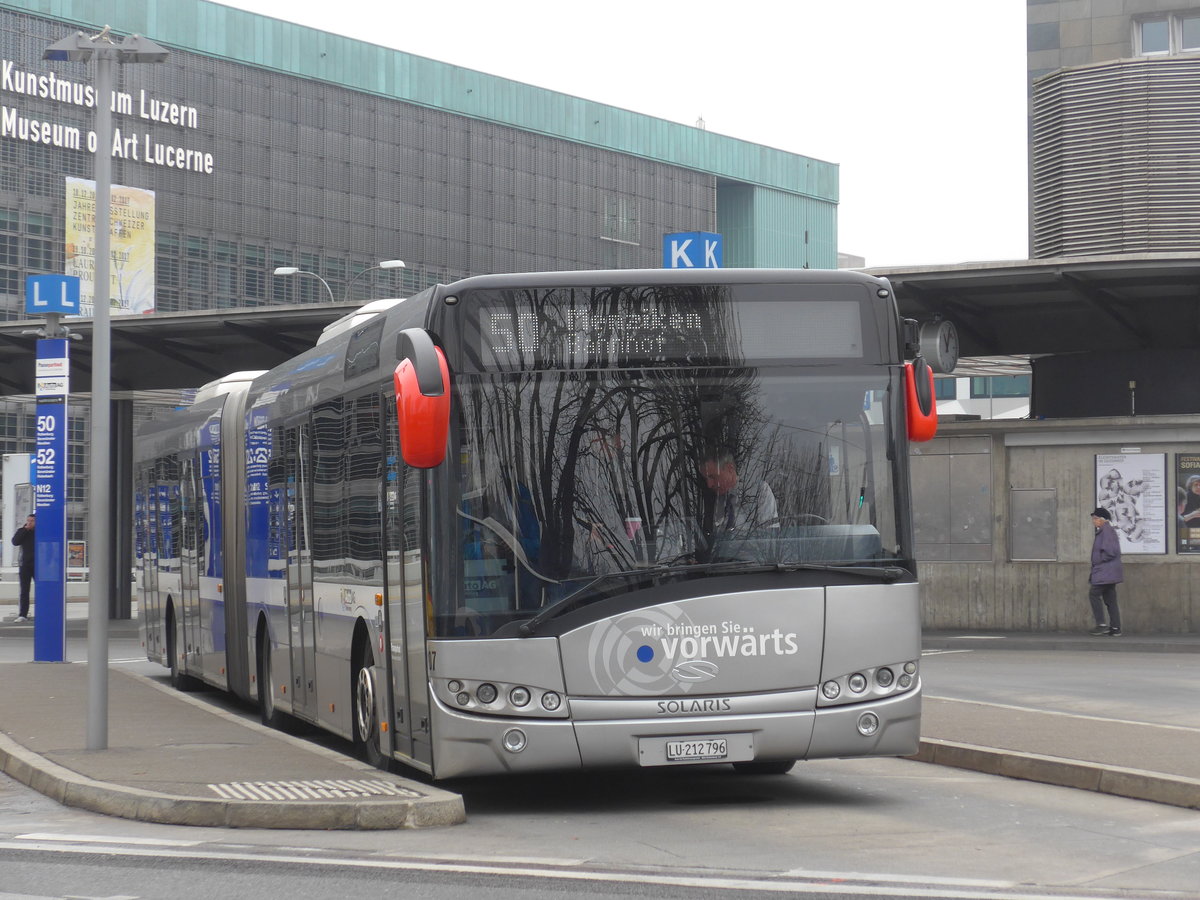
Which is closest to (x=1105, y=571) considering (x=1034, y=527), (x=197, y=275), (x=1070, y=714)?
(x=1034, y=527)

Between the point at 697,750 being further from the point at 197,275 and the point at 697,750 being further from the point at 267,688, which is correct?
the point at 197,275

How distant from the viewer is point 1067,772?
10812mm

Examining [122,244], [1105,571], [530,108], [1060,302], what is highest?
[530,108]

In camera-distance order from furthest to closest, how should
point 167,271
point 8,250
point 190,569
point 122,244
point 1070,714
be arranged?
point 167,271 < point 122,244 < point 8,250 < point 190,569 < point 1070,714

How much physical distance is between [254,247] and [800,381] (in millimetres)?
72219

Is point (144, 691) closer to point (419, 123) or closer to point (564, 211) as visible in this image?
point (419, 123)

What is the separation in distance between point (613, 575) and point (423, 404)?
1.24 m

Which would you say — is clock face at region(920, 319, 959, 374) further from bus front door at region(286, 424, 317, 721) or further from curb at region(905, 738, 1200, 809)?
bus front door at region(286, 424, 317, 721)

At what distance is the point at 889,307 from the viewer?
9781 mm

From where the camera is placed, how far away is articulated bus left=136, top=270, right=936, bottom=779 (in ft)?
30.1

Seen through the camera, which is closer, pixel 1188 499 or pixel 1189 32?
pixel 1188 499

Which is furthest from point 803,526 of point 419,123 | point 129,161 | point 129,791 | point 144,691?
point 419,123

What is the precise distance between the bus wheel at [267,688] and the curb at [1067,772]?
4.80m

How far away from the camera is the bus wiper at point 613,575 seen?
915cm
